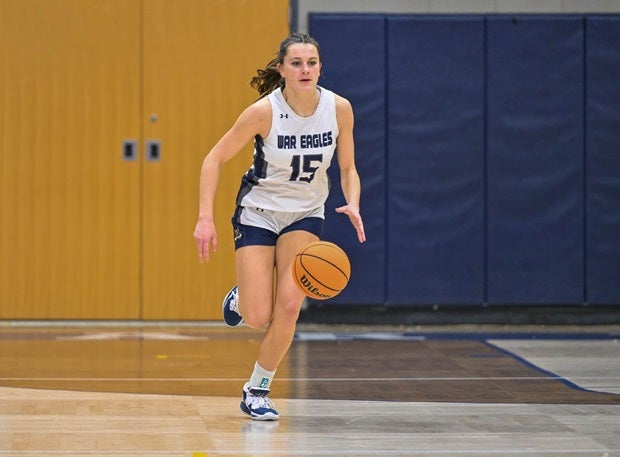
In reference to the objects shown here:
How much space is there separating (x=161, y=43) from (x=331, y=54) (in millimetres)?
1335

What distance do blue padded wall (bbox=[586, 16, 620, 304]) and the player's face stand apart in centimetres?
496

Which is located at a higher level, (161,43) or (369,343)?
(161,43)

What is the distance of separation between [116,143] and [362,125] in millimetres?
1934

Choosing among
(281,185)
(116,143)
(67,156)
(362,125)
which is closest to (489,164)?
(362,125)

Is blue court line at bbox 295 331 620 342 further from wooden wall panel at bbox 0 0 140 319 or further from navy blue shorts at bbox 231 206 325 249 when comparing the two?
navy blue shorts at bbox 231 206 325 249

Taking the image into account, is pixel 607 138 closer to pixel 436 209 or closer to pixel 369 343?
pixel 436 209

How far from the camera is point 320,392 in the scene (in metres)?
6.84

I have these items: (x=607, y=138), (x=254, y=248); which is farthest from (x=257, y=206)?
(x=607, y=138)

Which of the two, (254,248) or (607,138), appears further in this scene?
(607,138)

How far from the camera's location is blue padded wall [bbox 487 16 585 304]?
10.2 m

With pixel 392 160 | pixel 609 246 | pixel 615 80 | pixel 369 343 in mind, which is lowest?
pixel 369 343

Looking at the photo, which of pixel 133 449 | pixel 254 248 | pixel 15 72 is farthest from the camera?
pixel 15 72

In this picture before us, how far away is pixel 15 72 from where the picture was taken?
32.8 feet

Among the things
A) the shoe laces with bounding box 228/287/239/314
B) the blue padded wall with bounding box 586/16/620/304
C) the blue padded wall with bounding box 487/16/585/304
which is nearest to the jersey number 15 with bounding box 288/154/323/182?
the shoe laces with bounding box 228/287/239/314
